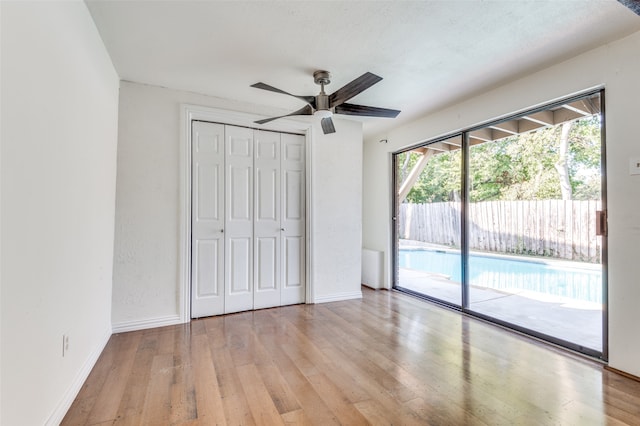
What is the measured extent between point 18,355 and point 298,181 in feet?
9.90

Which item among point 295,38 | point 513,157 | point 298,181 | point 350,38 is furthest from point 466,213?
point 295,38

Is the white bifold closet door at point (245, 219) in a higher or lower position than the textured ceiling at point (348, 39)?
lower

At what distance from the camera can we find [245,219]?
3.61m

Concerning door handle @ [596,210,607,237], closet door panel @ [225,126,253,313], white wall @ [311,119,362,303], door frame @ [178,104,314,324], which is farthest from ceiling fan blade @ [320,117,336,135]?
door handle @ [596,210,607,237]

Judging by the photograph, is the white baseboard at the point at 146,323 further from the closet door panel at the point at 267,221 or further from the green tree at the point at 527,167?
the green tree at the point at 527,167

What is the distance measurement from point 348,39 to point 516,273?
3.20m

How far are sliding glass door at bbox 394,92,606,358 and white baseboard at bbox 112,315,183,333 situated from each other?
124 inches

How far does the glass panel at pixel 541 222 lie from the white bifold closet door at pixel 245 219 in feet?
7.11

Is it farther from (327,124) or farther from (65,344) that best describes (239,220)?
(65,344)

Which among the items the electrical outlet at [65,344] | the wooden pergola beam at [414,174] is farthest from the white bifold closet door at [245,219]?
the wooden pergola beam at [414,174]

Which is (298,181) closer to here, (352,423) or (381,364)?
(381,364)

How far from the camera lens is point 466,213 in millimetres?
3586

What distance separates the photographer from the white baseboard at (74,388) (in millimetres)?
1613

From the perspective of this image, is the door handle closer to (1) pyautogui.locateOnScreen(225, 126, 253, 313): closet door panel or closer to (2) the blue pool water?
(2) the blue pool water
